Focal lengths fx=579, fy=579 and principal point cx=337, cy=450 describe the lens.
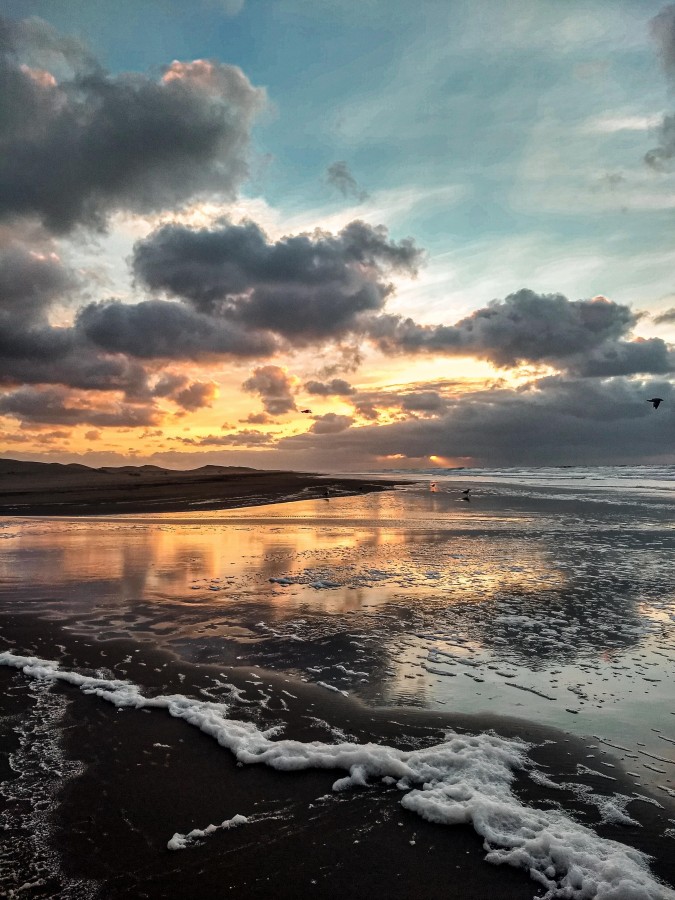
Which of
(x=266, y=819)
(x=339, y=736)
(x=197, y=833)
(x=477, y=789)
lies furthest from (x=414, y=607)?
(x=197, y=833)

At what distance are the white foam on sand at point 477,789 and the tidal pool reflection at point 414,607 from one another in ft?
4.12

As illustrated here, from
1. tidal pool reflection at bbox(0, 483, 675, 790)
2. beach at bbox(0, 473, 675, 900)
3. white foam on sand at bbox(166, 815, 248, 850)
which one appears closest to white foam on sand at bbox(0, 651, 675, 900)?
beach at bbox(0, 473, 675, 900)

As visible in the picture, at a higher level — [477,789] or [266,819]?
[266,819]

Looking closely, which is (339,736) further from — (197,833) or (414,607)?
(414,607)

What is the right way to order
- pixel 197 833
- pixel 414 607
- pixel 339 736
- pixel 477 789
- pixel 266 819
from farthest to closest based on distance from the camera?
1. pixel 414 607
2. pixel 339 736
3. pixel 477 789
4. pixel 266 819
5. pixel 197 833

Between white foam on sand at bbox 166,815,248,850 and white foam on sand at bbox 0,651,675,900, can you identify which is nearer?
white foam on sand at bbox 0,651,675,900

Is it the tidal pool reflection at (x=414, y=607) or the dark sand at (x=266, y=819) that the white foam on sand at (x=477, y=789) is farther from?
the tidal pool reflection at (x=414, y=607)

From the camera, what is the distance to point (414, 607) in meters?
11.9

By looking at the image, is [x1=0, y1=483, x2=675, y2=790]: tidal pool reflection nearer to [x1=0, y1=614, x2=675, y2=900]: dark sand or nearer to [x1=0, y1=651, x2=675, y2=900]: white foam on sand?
[x1=0, y1=614, x2=675, y2=900]: dark sand

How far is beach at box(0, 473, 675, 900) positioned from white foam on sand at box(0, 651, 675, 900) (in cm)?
2

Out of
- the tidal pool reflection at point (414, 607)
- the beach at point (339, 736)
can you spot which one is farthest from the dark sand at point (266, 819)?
the tidal pool reflection at point (414, 607)

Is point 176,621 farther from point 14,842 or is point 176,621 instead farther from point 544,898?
point 544,898

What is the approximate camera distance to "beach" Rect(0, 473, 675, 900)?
171 inches

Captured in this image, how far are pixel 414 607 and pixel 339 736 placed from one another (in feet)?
18.9
